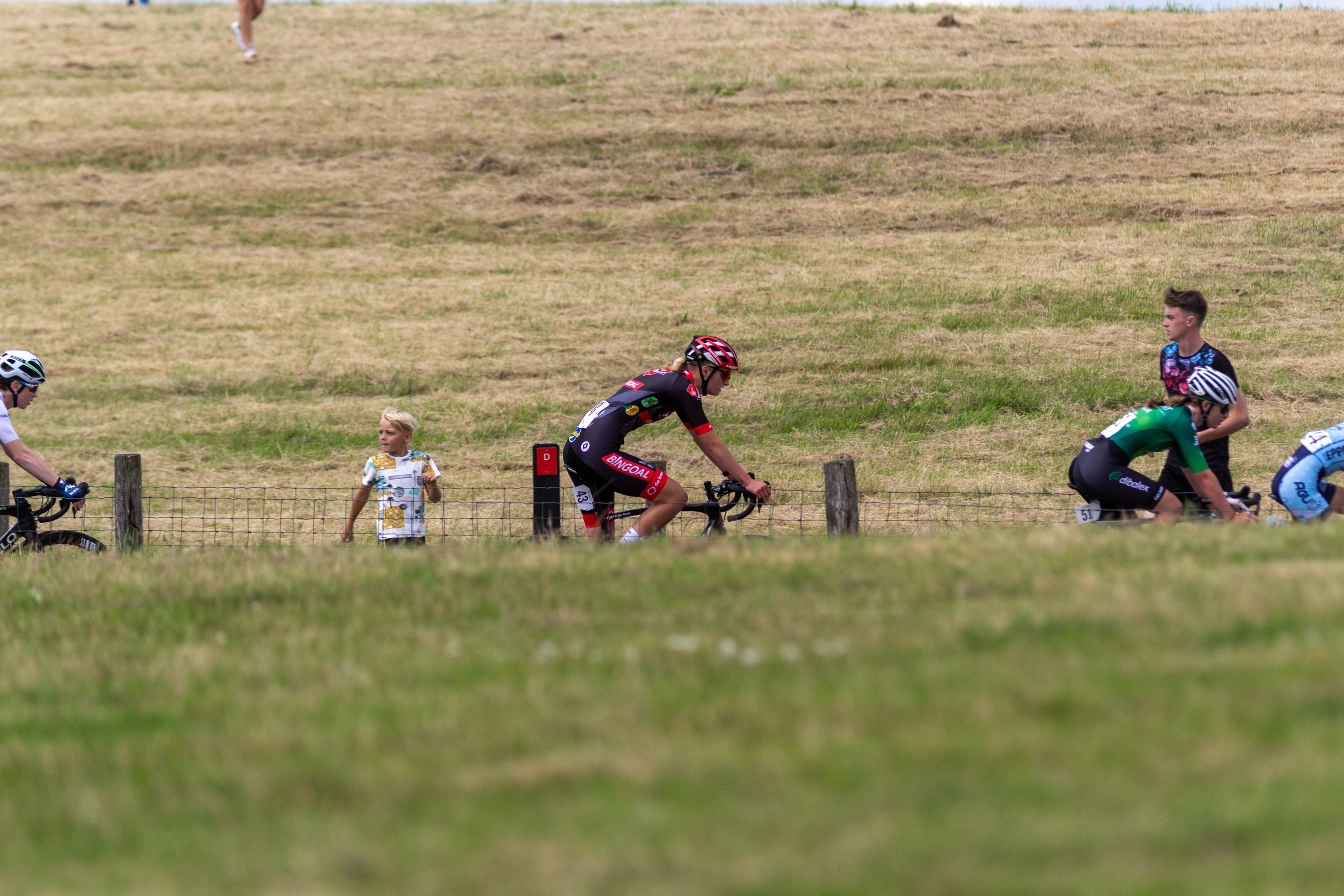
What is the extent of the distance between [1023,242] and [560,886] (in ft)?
70.9

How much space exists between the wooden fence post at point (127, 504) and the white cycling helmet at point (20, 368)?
0.93 metres

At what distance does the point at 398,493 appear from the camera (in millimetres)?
10625

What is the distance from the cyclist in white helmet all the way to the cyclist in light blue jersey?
935cm

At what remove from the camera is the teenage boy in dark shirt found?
33.5 ft

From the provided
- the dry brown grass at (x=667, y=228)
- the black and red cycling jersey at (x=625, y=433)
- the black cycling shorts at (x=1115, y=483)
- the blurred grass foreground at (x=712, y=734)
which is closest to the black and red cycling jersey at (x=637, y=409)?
the black and red cycling jersey at (x=625, y=433)

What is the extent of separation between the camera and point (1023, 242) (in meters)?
23.6

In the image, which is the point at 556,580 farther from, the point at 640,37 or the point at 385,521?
the point at 640,37

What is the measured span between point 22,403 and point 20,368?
1.14 feet

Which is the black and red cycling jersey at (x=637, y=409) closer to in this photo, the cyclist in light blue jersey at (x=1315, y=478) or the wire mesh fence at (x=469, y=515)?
the wire mesh fence at (x=469, y=515)

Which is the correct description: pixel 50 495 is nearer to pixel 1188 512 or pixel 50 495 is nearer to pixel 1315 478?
pixel 1188 512

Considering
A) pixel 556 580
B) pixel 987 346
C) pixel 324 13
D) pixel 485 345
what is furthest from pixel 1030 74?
pixel 556 580

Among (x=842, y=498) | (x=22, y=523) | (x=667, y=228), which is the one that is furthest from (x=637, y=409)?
(x=667, y=228)

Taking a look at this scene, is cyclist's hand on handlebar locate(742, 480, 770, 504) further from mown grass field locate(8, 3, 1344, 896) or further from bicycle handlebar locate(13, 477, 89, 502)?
bicycle handlebar locate(13, 477, 89, 502)

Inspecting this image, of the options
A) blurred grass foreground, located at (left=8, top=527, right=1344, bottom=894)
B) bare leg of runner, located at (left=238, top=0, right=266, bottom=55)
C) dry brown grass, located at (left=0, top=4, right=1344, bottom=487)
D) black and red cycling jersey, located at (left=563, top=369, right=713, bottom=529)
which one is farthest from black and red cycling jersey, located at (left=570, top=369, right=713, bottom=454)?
bare leg of runner, located at (left=238, top=0, right=266, bottom=55)
